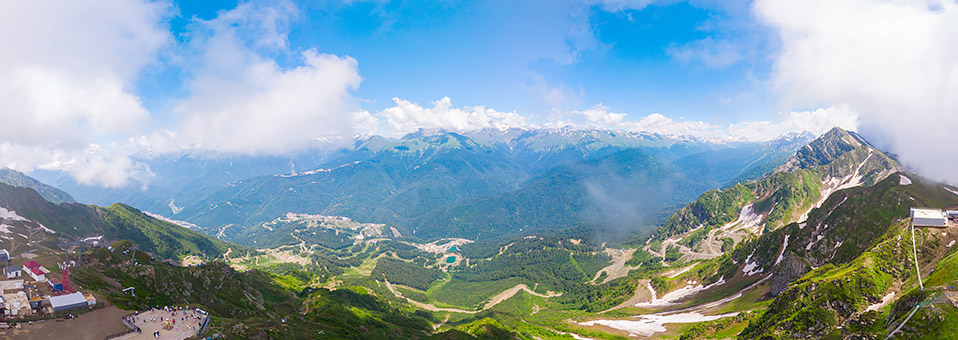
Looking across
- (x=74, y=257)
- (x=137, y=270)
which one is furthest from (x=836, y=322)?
(x=74, y=257)

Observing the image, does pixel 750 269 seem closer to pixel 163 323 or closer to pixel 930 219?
pixel 930 219

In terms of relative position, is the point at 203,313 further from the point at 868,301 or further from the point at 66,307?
the point at 868,301

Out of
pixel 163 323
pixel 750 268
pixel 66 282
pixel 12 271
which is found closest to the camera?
pixel 163 323

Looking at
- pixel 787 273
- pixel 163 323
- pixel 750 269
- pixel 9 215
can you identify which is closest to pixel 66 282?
pixel 163 323

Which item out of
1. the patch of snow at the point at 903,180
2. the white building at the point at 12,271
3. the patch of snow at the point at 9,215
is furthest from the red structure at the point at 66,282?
the patch of snow at the point at 903,180

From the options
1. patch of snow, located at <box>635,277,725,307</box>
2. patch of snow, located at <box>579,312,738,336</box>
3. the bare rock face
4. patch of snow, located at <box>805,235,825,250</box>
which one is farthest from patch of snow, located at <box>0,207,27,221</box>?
patch of snow, located at <box>805,235,825,250</box>

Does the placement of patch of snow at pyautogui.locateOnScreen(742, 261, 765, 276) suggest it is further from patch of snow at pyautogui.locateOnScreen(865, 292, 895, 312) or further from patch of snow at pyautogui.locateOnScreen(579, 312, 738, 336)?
patch of snow at pyautogui.locateOnScreen(865, 292, 895, 312)
